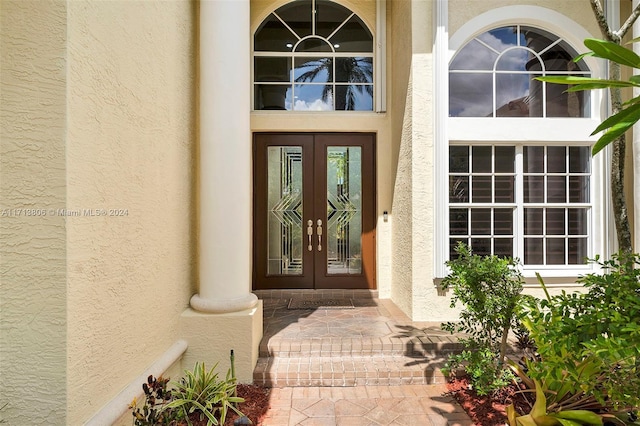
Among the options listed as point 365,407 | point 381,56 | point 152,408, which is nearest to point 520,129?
point 381,56

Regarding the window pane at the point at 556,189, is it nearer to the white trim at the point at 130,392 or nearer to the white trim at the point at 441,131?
the white trim at the point at 441,131

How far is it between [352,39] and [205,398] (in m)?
6.27

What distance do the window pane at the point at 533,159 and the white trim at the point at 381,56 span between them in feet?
8.09

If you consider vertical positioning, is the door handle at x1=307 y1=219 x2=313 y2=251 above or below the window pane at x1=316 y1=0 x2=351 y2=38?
below

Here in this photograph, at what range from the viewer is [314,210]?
6410mm

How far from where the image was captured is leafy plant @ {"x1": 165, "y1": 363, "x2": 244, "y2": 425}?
9.59ft

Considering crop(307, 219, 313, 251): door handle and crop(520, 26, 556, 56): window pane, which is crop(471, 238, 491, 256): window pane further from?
crop(520, 26, 556, 56): window pane

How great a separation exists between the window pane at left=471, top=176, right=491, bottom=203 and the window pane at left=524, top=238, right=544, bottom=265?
0.89 meters

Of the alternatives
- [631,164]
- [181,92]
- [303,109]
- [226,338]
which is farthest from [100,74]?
[631,164]

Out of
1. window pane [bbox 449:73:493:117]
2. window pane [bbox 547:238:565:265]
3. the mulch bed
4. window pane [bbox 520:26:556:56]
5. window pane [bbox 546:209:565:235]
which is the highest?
window pane [bbox 520:26:556:56]

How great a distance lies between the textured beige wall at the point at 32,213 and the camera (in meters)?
1.99

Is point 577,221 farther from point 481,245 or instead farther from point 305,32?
point 305,32

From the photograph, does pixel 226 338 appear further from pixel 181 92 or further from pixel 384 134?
pixel 384 134

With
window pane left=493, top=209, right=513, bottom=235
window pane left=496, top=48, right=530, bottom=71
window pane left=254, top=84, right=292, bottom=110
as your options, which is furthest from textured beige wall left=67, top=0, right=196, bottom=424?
window pane left=496, top=48, right=530, bottom=71
